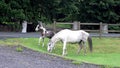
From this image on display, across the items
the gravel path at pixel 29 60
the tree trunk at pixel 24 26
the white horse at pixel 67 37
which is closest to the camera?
the gravel path at pixel 29 60

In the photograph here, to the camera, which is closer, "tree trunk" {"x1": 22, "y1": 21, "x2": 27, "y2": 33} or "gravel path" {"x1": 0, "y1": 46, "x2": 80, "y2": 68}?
"gravel path" {"x1": 0, "y1": 46, "x2": 80, "y2": 68}

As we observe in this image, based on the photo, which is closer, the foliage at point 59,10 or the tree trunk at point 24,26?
the foliage at point 59,10

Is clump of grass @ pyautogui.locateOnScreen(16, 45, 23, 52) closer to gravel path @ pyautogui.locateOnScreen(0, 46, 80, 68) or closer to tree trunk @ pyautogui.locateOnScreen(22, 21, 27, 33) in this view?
gravel path @ pyautogui.locateOnScreen(0, 46, 80, 68)

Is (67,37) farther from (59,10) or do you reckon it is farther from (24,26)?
(59,10)

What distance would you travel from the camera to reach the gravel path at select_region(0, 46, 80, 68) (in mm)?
15078

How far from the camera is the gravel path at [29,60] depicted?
15.1m

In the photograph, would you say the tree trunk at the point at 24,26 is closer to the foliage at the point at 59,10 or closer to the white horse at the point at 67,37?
the foliage at the point at 59,10

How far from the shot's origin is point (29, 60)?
54.2 feet

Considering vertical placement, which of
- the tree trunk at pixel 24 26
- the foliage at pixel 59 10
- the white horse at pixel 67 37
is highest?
the foliage at pixel 59 10

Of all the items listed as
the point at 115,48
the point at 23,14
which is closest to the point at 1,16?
the point at 23,14

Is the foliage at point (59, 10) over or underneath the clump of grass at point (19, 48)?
over

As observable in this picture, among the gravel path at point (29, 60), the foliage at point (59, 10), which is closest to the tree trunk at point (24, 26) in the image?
the foliage at point (59, 10)

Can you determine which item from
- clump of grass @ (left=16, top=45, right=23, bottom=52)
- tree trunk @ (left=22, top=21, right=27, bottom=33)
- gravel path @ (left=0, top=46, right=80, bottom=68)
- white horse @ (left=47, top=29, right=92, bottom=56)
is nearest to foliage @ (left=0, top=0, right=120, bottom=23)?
tree trunk @ (left=22, top=21, right=27, bottom=33)

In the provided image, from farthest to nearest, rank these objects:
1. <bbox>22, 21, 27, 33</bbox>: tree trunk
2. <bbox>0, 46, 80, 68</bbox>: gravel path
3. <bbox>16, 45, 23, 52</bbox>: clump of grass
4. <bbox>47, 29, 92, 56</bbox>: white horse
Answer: <bbox>22, 21, 27, 33</bbox>: tree trunk → <bbox>47, 29, 92, 56</bbox>: white horse → <bbox>16, 45, 23, 52</bbox>: clump of grass → <bbox>0, 46, 80, 68</bbox>: gravel path
